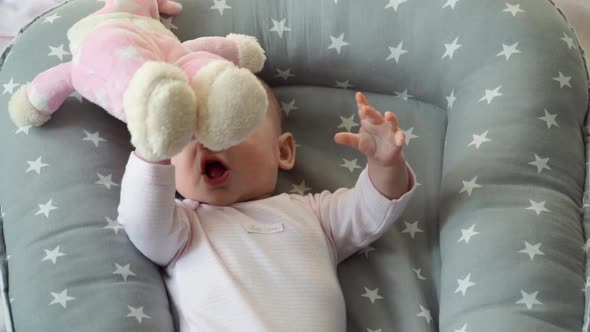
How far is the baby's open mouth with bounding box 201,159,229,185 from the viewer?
3.80 feet

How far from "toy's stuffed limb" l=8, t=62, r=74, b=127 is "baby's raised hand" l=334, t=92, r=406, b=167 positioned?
0.44 meters

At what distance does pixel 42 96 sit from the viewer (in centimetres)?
110

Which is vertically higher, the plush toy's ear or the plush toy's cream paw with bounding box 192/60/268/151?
the plush toy's cream paw with bounding box 192/60/268/151

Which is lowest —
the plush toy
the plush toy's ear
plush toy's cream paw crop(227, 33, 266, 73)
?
plush toy's cream paw crop(227, 33, 266, 73)

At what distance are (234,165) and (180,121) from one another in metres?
0.34

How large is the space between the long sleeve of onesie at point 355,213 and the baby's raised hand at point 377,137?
67mm

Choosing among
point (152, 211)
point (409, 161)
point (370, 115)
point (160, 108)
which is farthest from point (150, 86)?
point (409, 161)

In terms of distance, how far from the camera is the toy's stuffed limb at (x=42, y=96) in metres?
1.09

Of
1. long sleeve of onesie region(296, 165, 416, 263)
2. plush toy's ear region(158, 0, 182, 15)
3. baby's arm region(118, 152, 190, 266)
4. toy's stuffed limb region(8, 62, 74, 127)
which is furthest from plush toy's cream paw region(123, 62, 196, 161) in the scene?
plush toy's ear region(158, 0, 182, 15)

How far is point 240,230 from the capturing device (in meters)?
1.14

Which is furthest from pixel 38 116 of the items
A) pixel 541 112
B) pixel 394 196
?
pixel 541 112

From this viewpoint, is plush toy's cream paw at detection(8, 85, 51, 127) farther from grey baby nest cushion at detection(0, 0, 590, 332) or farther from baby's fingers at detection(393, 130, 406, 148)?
baby's fingers at detection(393, 130, 406, 148)

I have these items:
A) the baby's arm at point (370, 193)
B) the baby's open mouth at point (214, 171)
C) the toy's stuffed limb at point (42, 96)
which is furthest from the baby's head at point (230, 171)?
the toy's stuffed limb at point (42, 96)

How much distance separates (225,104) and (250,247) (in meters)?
0.35
